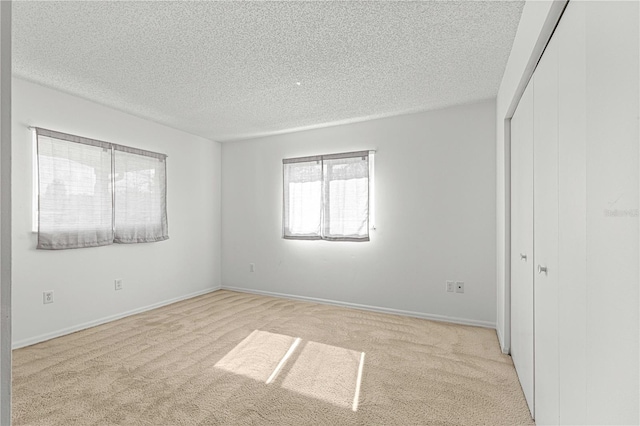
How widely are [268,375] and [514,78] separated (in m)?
2.73

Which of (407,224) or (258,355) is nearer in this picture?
(258,355)

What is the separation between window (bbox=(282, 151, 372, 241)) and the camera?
4184mm

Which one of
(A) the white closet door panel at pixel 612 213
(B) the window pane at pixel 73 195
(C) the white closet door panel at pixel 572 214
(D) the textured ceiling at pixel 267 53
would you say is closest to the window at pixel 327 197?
(D) the textured ceiling at pixel 267 53

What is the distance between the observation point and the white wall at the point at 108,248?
2.96 meters

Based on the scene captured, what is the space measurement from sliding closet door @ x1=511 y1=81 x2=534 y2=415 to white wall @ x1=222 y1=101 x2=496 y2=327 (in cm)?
92

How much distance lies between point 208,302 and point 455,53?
4.01m

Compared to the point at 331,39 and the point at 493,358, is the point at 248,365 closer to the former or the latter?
the point at 493,358

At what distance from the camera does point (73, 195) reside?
131 inches

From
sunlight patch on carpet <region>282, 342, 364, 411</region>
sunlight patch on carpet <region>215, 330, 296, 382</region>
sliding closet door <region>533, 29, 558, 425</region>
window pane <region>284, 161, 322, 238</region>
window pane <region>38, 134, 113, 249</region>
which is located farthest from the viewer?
window pane <region>284, 161, 322, 238</region>

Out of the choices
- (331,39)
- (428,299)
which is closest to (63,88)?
(331,39)

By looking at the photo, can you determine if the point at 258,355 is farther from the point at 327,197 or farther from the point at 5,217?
the point at 5,217

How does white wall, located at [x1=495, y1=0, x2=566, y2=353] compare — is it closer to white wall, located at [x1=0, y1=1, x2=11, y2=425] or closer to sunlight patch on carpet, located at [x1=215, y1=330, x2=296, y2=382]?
white wall, located at [x1=0, y1=1, x2=11, y2=425]

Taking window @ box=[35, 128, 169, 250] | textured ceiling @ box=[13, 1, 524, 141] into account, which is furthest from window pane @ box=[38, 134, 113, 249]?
textured ceiling @ box=[13, 1, 524, 141]

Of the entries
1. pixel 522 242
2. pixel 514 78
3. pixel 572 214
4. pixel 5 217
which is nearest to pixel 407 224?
pixel 522 242
